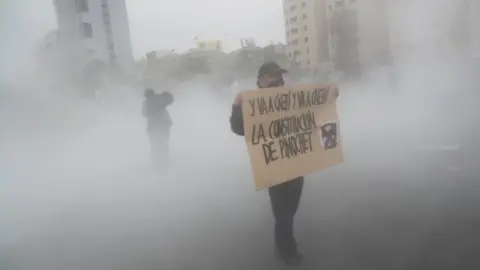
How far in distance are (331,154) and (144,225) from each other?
503 millimetres

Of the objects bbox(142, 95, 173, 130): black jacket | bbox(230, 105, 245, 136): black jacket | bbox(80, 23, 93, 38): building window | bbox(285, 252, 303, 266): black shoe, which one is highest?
bbox(80, 23, 93, 38): building window

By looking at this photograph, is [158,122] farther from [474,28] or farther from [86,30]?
[474,28]

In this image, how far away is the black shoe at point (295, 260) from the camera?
120cm

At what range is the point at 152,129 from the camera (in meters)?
1.08

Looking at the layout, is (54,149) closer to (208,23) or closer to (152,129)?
(152,129)

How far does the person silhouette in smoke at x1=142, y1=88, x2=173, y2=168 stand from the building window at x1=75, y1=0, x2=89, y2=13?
0.23 meters

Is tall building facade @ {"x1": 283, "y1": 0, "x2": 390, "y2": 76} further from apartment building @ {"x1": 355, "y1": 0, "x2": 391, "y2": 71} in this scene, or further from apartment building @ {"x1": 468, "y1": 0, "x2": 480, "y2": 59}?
apartment building @ {"x1": 468, "y1": 0, "x2": 480, "y2": 59}

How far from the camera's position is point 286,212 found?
1187 mm

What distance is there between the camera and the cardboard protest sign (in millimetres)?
1102

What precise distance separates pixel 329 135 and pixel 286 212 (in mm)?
226

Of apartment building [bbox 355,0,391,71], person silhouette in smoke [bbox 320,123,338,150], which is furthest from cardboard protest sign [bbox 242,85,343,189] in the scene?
apartment building [bbox 355,0,391,71]

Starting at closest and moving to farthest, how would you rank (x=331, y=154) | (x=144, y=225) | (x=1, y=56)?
(x=1, y=56) → (x=144, y=225) → (x=331, y=154)

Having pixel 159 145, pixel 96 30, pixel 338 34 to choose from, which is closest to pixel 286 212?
pixel 159 145

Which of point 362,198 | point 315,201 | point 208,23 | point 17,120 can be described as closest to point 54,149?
point 17,120
